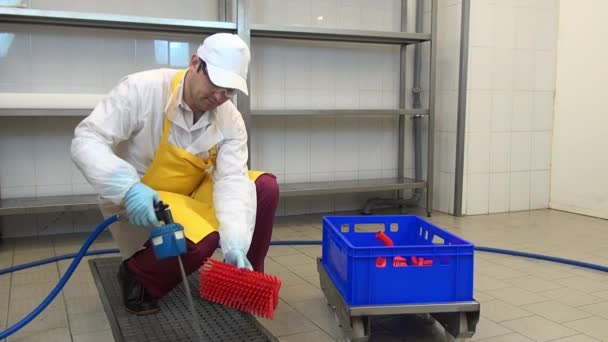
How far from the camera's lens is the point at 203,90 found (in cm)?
154

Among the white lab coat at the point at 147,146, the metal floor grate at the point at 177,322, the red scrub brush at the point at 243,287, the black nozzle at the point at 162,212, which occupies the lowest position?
the metal floor grate at the point at 177,322

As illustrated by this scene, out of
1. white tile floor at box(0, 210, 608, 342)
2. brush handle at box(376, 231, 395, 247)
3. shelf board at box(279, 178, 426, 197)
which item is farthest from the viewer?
shelf board at box(279, 178, 426, 197)

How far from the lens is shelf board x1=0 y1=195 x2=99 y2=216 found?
8.09ft

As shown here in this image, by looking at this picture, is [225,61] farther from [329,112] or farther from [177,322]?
[329,112]

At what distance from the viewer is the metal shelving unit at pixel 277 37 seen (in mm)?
2477

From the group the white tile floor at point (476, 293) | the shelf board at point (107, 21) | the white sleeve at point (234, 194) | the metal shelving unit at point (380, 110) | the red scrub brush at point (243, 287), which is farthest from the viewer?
the metal shelving unit at point (380, 110)

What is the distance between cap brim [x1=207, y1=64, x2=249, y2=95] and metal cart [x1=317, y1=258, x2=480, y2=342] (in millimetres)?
672

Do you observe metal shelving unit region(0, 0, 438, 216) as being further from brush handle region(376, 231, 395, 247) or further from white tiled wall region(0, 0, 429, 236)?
brush handle region(376, 231, 395, 247)

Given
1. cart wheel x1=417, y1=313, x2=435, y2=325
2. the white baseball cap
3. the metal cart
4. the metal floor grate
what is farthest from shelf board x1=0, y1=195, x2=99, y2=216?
cart wheel x1=417, y1=313, x2=435, y2=325

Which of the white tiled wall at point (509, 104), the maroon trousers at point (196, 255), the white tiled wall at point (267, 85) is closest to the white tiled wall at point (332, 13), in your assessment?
the white tiled wall at point (267, 85)

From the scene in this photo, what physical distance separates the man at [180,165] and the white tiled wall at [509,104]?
6.69 feet

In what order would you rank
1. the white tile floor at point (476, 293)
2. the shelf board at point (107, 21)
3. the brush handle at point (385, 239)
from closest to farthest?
the white tile floor at point (476, 293) < the brush handle at point (385, 239) < the shelf board at point (107, 21)

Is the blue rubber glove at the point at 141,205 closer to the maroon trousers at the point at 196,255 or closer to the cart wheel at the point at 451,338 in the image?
the maroon trousers at the point at 196,255

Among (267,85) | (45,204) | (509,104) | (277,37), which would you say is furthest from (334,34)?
(45,204)
